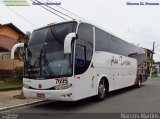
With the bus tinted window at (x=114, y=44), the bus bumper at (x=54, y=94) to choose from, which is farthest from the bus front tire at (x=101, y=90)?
the bus bumper at (x=54, y=94)

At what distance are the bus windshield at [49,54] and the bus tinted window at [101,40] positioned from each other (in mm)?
1883

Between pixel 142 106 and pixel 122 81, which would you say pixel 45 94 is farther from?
pixel 122 81

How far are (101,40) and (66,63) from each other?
3.30 m

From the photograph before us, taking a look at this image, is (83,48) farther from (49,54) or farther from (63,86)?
(63,86)

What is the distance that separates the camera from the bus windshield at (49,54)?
32.9ft

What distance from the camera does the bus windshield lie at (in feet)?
32.9

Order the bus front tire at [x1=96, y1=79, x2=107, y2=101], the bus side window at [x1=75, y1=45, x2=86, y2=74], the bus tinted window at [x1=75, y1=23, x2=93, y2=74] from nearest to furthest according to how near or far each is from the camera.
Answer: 1. the bus side window at [x1=75, y1=45, x2=86, y2=74]
2. the bus tinted window at [x1=75, y1=23, x2=93, y2=74]
3. the bus front tire at [x1=96, y1=79, x2=107, y2=101]

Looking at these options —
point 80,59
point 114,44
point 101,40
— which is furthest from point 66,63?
point 114,44

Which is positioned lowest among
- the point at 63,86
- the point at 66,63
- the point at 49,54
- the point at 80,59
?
the point at 63,86

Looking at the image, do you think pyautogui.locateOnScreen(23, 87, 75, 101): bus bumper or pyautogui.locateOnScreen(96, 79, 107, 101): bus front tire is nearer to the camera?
pyautogui.locateOnScreen(23, 87, 75, 101): bus bumper

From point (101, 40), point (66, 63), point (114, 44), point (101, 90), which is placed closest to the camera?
point (66, 63)

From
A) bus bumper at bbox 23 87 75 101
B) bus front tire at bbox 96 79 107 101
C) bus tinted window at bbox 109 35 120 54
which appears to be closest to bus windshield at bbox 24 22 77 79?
bus bumper at bbox 23 87 75 101

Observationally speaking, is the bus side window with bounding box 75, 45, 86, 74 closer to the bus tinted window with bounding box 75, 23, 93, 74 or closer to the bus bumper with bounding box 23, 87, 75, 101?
the bus tinted window with bounding box 75, 23, 93, 74

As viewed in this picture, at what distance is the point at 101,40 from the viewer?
1275 cm
